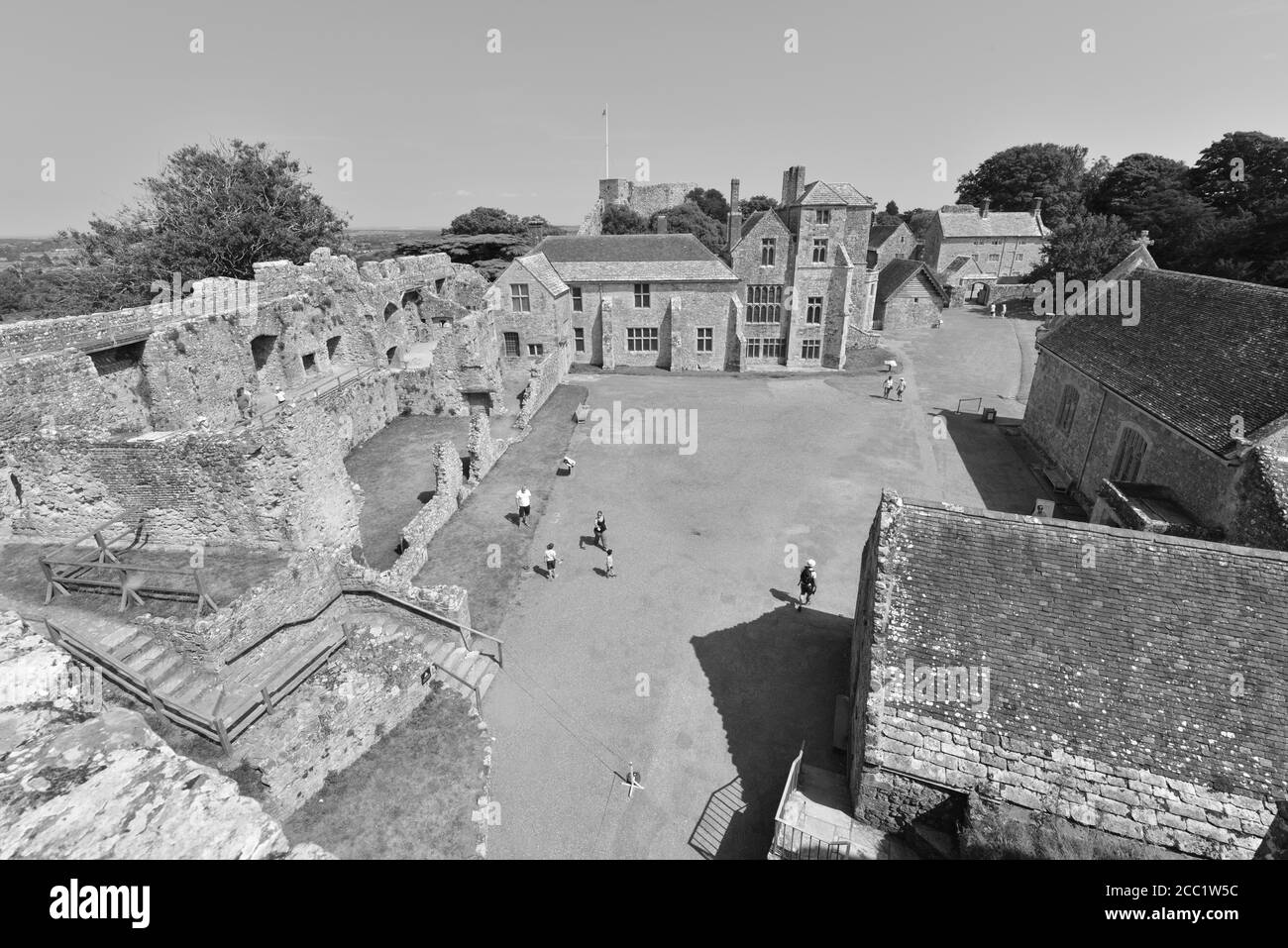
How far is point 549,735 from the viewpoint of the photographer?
12.0m

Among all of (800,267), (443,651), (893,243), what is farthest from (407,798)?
(893,243)

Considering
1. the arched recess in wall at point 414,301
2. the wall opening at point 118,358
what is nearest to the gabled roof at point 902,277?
the arched recess in wall at point 414,301

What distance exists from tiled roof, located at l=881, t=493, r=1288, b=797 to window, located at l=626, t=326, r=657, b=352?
2957cm

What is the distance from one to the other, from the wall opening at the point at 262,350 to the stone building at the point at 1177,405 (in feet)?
104

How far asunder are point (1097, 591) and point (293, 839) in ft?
45.5

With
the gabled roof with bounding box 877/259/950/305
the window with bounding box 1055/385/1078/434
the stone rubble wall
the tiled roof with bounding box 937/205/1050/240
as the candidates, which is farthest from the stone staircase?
the tiled roof with bounding box 937/205/1050/240

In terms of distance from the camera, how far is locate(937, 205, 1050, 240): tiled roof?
2618 inches

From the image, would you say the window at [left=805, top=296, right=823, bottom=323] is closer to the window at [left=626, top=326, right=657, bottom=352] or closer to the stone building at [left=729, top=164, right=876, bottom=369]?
the stone building at [left=729, top=164, right=876, bottom=369]

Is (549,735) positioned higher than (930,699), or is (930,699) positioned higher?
(930,699)

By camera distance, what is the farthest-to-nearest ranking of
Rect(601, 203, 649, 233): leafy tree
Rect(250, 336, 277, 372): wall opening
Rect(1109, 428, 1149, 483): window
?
Rect(601, 203, 649, 233): leafy tree, Rect(250, 336, 277, 372): wall opening, Rect(1109, 428, 1149, 483): window

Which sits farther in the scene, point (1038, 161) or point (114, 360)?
point (1038, 161)
